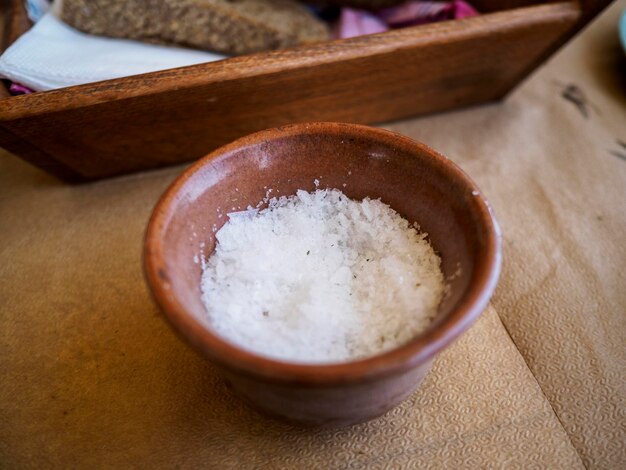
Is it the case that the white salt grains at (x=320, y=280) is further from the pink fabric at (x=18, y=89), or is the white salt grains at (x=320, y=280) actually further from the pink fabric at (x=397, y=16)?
the pink fabric at (x=397, y=16)

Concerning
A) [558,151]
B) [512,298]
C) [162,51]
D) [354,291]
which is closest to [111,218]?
[162,51]

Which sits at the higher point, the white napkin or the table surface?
the white napkin

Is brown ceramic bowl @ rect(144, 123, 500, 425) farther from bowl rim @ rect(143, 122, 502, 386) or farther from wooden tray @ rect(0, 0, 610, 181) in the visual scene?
wooden tray @ rect(0, 0, 610, 181)

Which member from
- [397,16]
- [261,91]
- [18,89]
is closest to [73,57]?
[18,89]

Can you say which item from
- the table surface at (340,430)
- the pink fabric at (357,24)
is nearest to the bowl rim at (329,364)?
the table surface at (340,430)

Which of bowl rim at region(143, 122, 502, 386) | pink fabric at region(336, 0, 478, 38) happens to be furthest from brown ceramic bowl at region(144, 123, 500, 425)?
pink fabric at region(336, 0, 478, 38)

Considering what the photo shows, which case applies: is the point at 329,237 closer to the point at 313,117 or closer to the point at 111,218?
the point at 313,117
